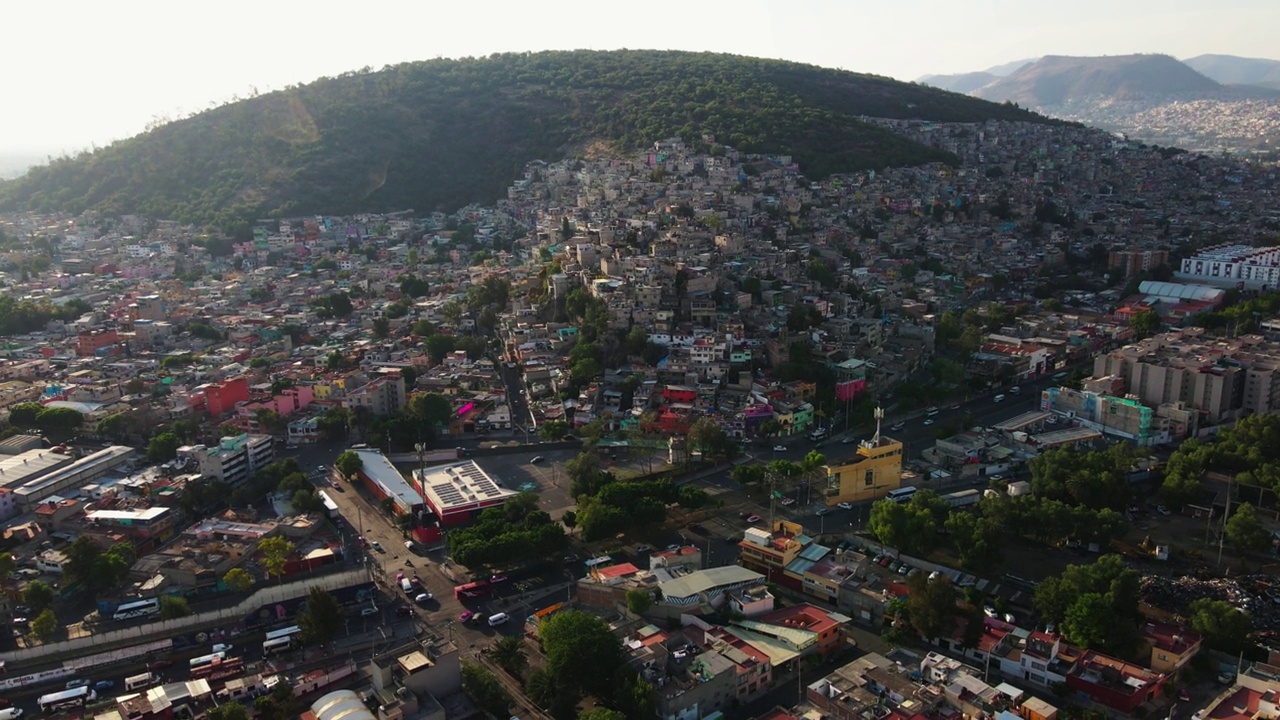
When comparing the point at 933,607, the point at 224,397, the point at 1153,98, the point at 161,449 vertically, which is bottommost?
the point at 933,607

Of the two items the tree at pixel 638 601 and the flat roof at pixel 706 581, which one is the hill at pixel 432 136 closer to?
the flat roof at pixel 706 581

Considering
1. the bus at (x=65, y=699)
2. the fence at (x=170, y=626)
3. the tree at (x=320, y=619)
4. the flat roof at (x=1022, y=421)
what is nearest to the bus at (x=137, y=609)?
the fence at (x=170, y=626)

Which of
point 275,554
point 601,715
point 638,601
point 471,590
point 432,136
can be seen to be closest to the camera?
point 601,715

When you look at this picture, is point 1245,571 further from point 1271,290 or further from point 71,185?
point 71,185

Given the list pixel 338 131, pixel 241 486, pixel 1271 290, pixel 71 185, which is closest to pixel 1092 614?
pixel 241 486

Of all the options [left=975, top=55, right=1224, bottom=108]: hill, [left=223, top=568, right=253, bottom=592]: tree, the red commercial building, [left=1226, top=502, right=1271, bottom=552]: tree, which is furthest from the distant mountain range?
[left=223, top=568, right=253, bottom=592]: tree

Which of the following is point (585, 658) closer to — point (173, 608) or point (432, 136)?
point (173, 608)

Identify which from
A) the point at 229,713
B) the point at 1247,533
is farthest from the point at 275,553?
the point at 1247,533

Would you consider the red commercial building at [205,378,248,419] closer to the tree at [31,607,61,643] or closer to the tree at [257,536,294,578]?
the tree at [257,536,294,578]
